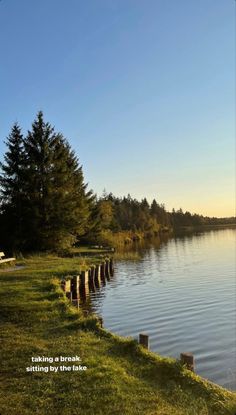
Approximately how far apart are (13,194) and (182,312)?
2337 cm

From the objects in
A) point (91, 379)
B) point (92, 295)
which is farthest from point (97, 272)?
point (91, 379)

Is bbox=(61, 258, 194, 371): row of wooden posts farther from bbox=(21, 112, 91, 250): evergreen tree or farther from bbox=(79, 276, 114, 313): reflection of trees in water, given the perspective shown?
bbox=(21, 112, 91, 250): evergreen tree

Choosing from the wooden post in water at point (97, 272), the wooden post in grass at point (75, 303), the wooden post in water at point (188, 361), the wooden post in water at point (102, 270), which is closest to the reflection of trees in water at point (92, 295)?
the wooden post in water at point (97, 272)

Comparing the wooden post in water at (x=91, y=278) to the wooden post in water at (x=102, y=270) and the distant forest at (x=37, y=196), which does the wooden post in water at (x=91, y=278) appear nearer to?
the wooden post in water at (x=102, y=270)

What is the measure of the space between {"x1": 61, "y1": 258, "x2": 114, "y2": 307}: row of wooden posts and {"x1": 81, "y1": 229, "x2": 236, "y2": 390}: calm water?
81 cm

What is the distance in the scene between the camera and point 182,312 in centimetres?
1908

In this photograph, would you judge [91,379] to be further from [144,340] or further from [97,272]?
[97,272]

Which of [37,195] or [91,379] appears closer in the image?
[91,379]

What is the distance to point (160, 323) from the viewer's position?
17047mm

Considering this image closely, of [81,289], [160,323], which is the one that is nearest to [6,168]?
[81,289]

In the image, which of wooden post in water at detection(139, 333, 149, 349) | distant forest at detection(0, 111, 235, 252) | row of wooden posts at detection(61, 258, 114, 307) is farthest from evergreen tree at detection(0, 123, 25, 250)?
wooden post in water at detection(139, 333, 149, 349)

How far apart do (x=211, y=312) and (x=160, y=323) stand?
307 centimetres

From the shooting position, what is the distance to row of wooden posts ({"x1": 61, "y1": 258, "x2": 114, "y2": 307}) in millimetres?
19173

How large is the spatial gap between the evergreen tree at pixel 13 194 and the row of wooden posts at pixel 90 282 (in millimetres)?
8532
